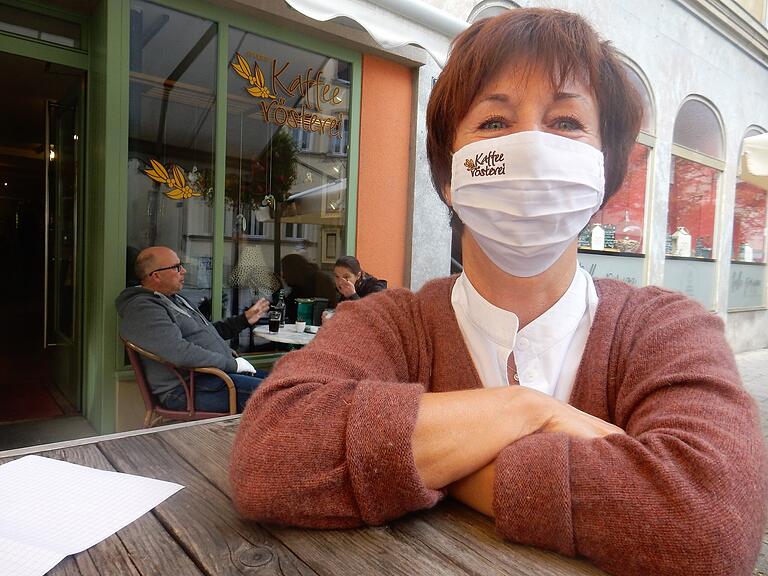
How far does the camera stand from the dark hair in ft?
15.1

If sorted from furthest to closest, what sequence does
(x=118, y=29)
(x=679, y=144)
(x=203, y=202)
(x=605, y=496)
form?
(x=679, y=144) < (x=203, y=202) < (x=118, y=29) < (x=605, y=496)

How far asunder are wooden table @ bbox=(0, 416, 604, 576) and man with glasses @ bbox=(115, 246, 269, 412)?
8.39ft

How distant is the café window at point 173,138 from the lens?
12.9ft

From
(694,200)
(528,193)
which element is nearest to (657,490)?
(528,193)

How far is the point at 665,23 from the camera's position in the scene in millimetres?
7910

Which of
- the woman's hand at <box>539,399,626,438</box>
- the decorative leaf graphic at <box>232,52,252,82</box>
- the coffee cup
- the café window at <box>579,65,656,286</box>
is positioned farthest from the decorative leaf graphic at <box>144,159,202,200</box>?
the café window at <box>579,65,656,286</box>

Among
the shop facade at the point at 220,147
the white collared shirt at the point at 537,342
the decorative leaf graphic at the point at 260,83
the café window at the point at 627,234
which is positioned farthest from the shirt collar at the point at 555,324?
the café window at the point at 627,234

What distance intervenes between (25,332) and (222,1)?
715 centimetres

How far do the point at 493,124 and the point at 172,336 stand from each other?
2763mm

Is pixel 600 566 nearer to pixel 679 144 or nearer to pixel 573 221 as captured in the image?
pixel 573 221

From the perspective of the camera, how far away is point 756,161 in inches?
192

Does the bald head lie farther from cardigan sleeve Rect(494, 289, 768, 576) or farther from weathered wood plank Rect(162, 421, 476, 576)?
cardigan sleeve Rect(494, 289, 768, 576)

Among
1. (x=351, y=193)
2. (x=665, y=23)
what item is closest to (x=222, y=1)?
(x=351, y=193)

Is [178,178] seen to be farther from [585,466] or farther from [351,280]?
[585,466]
